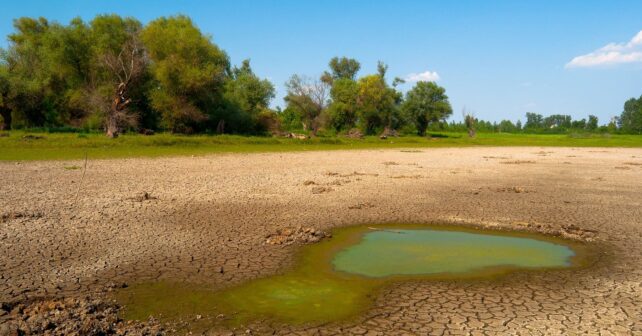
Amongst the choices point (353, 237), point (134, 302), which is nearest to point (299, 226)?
point (353, 237)

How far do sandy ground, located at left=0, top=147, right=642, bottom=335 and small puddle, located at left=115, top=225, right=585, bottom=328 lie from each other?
38cm

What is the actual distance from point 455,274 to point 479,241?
8.37 ft

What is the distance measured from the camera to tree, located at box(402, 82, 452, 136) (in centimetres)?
9200

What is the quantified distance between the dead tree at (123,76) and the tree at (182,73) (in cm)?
197

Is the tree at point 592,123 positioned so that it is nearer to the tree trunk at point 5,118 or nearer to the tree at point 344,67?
the tree at point 344,67

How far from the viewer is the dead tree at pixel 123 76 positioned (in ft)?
137

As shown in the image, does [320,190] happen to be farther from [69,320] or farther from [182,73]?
[182,73]

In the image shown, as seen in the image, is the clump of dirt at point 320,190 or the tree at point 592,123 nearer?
the clump of dirt at point 320,190

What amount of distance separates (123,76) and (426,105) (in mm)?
59832

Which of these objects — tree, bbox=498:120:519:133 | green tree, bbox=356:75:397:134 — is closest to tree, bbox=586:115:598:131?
tree, bbox=498:120:519:133

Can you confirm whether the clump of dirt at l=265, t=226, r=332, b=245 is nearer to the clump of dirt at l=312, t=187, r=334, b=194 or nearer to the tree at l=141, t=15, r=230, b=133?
the clump of dirt at l=312, t=187, r=334, b=194

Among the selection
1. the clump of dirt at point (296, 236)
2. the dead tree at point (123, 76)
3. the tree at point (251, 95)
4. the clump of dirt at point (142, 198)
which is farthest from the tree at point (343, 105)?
the clump of dirt at point (296, 236)

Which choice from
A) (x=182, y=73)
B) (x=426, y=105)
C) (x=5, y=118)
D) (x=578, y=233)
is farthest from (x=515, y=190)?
(x=426, y=105)

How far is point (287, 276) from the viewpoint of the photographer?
7176 millimetres
